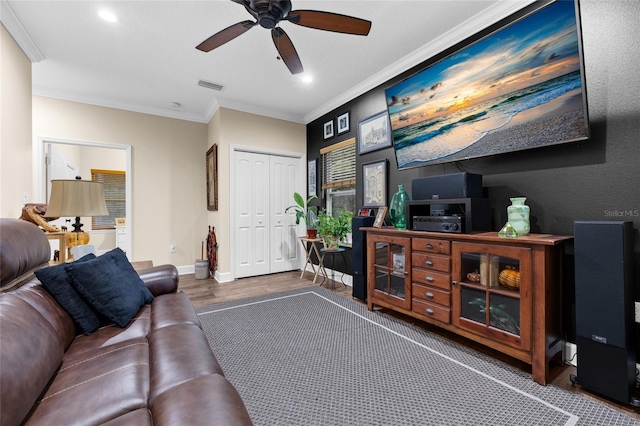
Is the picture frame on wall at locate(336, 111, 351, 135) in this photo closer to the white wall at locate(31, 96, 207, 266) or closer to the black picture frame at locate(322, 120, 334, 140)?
the black picture frame at locate(322, 120, 334, 140)

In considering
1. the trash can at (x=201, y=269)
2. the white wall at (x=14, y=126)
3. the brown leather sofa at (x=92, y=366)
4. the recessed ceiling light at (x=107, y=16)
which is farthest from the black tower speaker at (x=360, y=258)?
the white wall at (x=14, y=126)

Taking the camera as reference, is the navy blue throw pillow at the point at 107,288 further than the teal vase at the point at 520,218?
No

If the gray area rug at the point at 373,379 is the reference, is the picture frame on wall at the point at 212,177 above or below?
above

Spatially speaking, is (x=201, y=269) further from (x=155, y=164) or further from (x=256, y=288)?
(x=155, y=164)

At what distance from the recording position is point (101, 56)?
9.96ft

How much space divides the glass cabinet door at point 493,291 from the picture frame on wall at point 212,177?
3564mm

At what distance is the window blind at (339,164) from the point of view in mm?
4133

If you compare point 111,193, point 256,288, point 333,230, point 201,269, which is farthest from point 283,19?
point 111,193

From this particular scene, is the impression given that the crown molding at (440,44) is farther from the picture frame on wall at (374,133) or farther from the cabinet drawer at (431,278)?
the cabinet drawer at (431,278)

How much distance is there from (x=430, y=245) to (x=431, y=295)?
0.42 meters

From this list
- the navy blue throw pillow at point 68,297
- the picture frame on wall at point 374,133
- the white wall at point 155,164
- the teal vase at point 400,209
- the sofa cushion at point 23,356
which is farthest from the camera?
the white wall at point 155,164

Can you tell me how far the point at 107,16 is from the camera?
242cm

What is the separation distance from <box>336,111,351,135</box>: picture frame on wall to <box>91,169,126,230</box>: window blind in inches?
186

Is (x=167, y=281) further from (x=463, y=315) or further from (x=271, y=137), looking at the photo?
(x=271, y=137)
